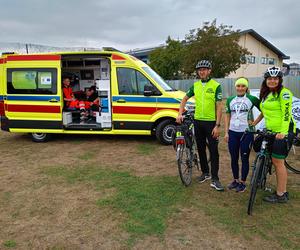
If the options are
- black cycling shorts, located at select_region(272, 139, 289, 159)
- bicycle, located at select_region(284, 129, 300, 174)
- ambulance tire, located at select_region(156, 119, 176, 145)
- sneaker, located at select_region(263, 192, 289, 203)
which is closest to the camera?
black cycling shorts, located at select_region(272, 139, 289, 159)

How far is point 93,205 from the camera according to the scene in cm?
418

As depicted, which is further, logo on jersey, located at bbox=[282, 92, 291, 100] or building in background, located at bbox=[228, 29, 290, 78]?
building in background, located at bbox=[228, 29, 290, 78]

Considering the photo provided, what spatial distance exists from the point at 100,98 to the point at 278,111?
5338 millimetres

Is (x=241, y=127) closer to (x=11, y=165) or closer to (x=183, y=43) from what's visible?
(x=11, y=165)

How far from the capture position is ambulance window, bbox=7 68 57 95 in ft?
26.0

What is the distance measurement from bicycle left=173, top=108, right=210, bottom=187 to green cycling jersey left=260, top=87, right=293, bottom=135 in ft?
4.36

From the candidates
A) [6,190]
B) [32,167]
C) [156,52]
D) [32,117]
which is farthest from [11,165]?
[156,52]

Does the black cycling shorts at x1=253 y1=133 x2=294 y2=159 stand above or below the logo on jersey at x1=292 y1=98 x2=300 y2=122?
below

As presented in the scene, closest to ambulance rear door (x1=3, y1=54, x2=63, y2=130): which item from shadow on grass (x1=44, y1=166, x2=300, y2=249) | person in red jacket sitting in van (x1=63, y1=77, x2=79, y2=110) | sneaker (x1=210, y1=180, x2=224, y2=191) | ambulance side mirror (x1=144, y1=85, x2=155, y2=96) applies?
person in red jacket sitting in van (x1=63, y1=77, x2=79, y2=110)

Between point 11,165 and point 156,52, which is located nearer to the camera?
point 11,165

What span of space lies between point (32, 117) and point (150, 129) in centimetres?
335

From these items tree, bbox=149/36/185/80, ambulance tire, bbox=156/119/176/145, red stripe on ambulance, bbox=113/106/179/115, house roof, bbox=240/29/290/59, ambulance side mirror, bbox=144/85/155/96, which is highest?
house roof, bbox=240/29/290/59

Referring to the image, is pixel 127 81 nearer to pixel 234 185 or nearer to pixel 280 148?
pixel 234 185

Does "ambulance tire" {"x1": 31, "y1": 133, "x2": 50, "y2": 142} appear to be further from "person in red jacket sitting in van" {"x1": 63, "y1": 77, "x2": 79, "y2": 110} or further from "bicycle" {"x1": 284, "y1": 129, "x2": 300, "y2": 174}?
"bicycle" {"x1": 284, "y1": 129, "x2": 300, "y2": 174}
